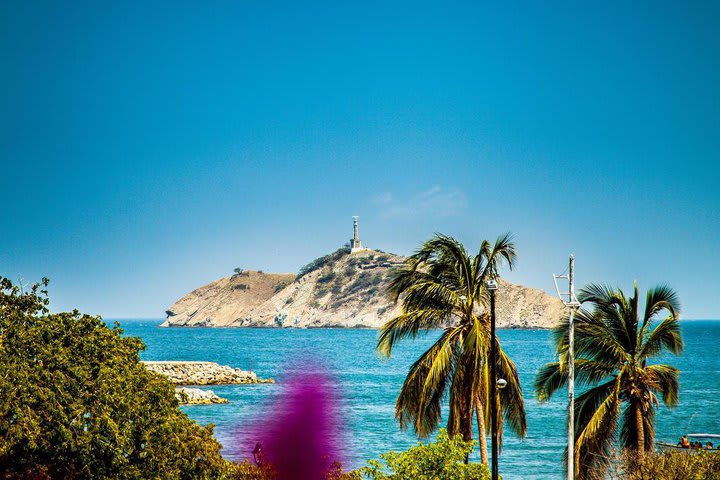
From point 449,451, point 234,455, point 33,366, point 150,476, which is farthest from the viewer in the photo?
point 234,455

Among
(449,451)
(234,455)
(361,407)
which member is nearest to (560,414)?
(361,407)

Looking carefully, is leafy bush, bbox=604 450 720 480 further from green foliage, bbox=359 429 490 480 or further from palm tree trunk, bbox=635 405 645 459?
green foliage, bbox=359 429 490 480

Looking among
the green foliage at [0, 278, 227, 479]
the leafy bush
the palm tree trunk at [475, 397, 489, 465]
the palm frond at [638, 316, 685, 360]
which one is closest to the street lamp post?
the palm tree trunk at [475, 397, 489, 465]

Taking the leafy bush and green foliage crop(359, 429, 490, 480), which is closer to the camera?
green foliage crop(359, 429, 490, 480)

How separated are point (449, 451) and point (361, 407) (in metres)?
52.0

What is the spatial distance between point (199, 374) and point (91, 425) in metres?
75.0

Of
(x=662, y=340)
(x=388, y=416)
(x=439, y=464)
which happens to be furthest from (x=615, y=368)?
(x=388, y=416)

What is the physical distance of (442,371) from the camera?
1580 cm

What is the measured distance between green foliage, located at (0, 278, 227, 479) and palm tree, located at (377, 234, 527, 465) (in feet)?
15.5

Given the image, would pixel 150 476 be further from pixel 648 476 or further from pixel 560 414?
pixel 560 414

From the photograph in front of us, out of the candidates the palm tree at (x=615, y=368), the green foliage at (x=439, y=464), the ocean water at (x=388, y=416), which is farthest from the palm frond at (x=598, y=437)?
the ocean water at (x=388, y=416)

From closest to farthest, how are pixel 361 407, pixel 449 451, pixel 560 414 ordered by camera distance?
1. pixel 449 451
2. pixel 560 414
3. pixel 361 407

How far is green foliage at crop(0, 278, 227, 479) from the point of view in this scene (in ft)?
51.2

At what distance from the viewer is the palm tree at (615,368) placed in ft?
50.7
